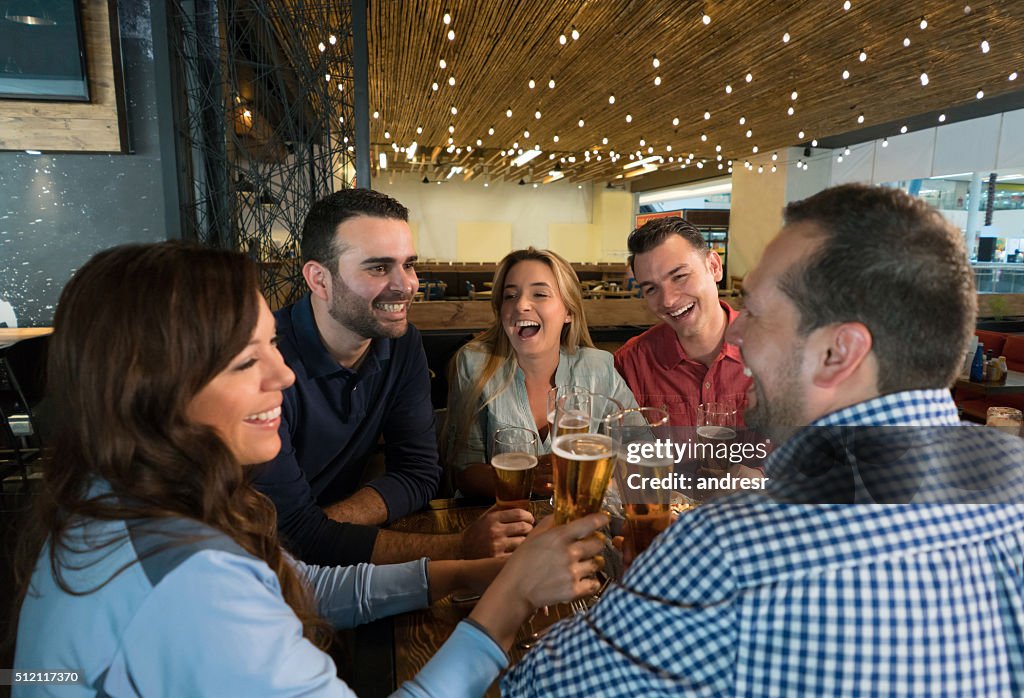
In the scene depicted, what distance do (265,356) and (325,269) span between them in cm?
109

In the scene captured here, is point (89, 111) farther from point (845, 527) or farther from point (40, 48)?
point (845, 527)

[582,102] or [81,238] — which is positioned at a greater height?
[582,102]

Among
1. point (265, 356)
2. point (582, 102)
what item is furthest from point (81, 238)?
point (582, 102)

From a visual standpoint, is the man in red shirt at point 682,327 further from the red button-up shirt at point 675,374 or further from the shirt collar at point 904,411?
the shirt collar at point 904,411

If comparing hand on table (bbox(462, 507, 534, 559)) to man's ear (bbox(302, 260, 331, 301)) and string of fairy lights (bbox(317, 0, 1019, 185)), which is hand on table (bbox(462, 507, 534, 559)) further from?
string of fairy lights (bbox(317, 0, 1019, 185))

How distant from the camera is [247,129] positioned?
3.51 meters

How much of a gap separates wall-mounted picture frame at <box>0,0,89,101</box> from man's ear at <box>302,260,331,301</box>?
6.72 feet

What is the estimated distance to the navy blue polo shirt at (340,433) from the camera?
1462 mm

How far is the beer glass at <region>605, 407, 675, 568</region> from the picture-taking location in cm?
99

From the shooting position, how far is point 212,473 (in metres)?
0.81

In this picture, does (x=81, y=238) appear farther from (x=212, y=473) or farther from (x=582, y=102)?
(x=582, y=102)

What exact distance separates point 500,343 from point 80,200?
2484 mm

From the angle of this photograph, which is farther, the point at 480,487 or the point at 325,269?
the point at 325,269

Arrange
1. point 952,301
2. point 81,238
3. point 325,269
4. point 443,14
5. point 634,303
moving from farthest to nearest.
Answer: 1. point 443,14
2. point 634,303
3. point 81,238
4. point 325,269
5. point 952,301
